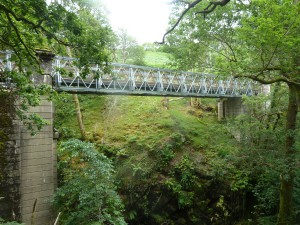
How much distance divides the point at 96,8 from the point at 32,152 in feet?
31.2

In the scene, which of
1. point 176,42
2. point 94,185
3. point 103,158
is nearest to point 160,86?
point 176,42

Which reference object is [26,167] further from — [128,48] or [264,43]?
[128,48]

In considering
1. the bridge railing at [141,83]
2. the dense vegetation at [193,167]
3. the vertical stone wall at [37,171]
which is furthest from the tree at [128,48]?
the vertical stone wall at [37,171]

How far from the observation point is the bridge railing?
366 inches

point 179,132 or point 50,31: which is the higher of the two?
point 50,31

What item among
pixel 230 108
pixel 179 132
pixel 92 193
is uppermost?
pixel 230 108

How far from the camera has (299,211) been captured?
8.47 metres

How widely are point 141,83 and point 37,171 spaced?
6.03m

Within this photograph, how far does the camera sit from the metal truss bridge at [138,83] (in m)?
9.12

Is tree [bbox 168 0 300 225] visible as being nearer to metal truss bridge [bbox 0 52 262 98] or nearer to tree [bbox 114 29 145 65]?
metal truss bridge [bbox 0 52 262 98]

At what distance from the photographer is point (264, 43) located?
6043 millimetres

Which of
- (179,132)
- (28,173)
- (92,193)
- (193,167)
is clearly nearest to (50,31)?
(92,193)

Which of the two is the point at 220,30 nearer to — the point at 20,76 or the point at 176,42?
the point at 176,42

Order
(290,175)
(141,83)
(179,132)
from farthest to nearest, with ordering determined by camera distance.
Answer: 1. (179,132)
2. (141,83)
3. (290,175)
